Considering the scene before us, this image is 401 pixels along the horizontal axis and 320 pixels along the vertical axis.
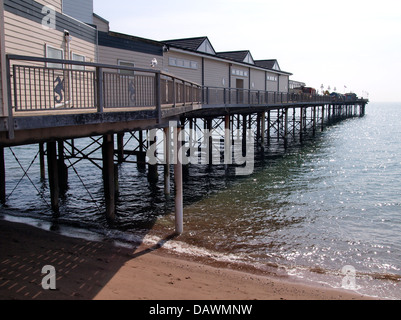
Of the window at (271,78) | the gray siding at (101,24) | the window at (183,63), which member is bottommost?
the window at (183,63)

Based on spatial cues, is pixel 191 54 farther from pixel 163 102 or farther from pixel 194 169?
pixel 163 102

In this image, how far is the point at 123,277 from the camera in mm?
8094

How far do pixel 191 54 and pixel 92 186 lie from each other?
9.45 m

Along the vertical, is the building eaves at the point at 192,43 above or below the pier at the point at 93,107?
above

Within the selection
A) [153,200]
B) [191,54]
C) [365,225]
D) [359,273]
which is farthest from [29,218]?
[191,54]

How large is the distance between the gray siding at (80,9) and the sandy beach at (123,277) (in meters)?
7.99

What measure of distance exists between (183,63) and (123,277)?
1566 cm

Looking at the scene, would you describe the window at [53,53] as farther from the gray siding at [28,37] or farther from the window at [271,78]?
the window at [271,78]

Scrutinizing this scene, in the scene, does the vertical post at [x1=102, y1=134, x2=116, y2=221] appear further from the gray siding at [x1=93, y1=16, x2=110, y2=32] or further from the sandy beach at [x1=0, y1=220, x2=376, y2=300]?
the gray siding at [x1=93, y1=16, x2=110, y2=32]

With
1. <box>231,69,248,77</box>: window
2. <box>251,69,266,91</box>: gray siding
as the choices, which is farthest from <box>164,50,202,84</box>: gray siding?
<box>251,69,266,91</box>: gray siding

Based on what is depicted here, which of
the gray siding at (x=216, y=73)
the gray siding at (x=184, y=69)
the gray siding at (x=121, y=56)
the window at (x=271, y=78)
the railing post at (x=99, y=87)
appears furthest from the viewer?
the window at (x=271, y=78)

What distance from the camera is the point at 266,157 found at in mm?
28828

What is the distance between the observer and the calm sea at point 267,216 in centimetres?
1001

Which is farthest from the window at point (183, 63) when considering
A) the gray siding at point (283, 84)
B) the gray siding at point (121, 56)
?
the gray siding at point (283, 84)
